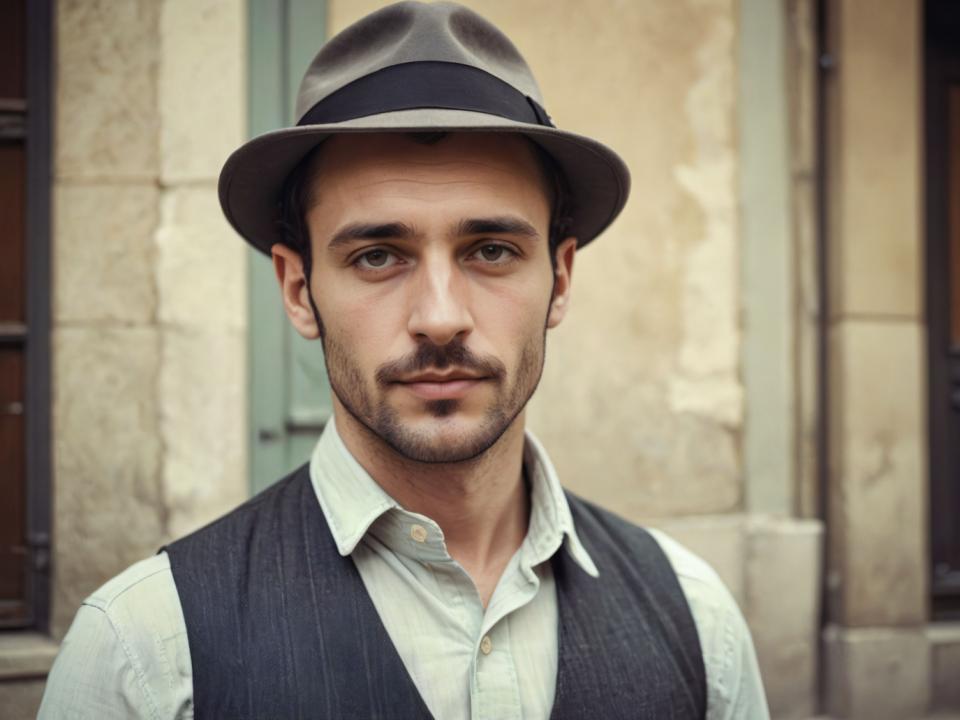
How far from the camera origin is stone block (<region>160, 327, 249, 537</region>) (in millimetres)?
3043

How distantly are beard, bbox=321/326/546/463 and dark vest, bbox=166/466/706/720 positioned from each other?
0.20 metres

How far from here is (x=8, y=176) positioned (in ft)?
10.4

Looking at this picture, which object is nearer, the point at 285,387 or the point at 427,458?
the point at 427,458

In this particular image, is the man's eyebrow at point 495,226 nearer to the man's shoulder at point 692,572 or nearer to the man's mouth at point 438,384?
the man's mouth at point 438,384

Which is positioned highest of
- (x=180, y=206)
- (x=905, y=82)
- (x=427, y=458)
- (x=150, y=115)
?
(x=905, y=82)

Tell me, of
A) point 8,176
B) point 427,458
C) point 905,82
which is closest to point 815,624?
point 905,82

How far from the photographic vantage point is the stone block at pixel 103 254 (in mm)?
3029

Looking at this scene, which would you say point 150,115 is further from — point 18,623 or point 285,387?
point 18,623

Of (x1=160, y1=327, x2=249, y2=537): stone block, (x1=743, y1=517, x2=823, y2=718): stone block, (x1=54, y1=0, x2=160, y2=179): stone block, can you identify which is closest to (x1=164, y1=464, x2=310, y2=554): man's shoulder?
(x1=160, y1=327, x2=249, y2=537): stone block

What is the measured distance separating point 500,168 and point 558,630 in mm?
773

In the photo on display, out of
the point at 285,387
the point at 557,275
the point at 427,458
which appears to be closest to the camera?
the point at 427,458

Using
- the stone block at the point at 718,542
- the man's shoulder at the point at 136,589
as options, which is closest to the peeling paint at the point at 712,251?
the stone block at the point at 718,542

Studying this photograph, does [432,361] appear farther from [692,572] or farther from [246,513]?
[692,572]

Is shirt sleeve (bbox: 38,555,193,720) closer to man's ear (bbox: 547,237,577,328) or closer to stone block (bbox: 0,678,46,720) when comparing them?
man's ear (bbox: 547,237,577,328)
